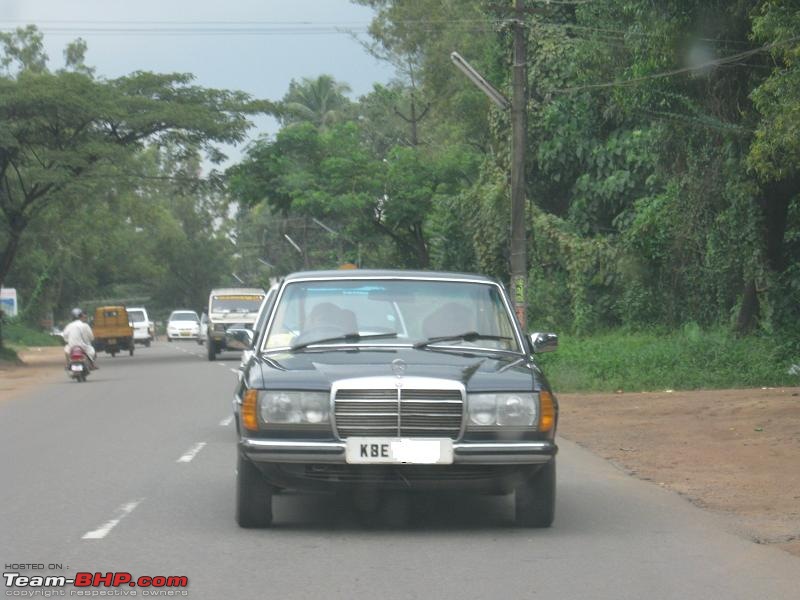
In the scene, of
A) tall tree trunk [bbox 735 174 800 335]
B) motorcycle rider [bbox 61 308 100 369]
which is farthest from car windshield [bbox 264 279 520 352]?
motorcycle rider [bbox 61 308 100 369]

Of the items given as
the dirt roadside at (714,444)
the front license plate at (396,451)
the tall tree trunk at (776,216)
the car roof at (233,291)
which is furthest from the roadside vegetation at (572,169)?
the front license plate at (396,451)

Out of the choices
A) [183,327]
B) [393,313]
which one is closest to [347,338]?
[393,313]

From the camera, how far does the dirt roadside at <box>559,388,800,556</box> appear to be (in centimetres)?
1034

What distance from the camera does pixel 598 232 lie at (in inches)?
1503

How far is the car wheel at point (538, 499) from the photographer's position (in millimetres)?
8711

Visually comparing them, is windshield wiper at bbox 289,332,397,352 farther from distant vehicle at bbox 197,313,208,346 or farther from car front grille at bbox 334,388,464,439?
distant vehicle at bbox 197,313,208,346

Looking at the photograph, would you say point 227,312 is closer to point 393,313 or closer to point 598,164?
point 598,164

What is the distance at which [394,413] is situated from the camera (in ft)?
27.2

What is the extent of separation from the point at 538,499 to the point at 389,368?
1.32m

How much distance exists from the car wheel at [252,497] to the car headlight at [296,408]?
41cm

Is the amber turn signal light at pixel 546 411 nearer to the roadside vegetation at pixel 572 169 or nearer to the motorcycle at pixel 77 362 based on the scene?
the roadside vegetation at pixel 572 169

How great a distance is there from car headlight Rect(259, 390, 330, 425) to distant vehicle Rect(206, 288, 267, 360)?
31.1 meters

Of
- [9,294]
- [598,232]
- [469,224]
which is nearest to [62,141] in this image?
[469,224]

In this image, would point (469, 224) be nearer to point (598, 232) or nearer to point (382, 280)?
point (598, 232)
